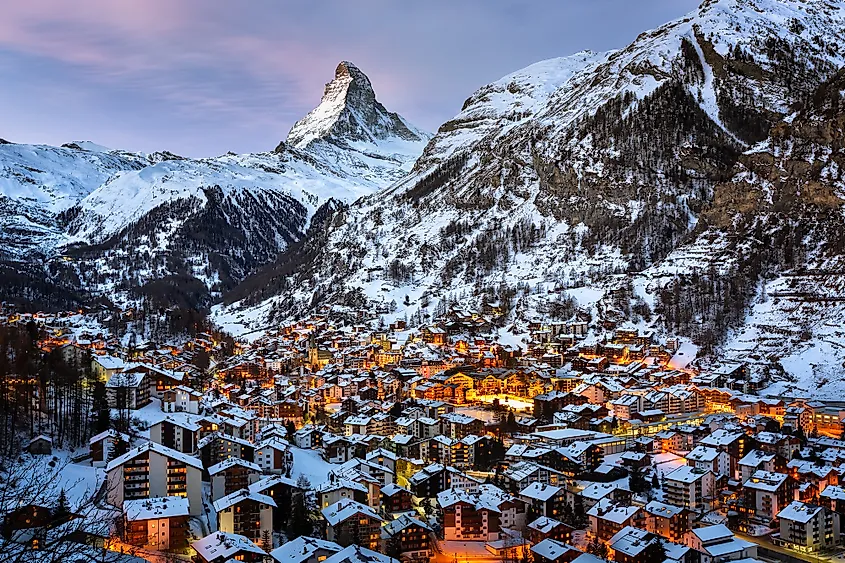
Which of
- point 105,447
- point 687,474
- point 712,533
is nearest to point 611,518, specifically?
point 712,533

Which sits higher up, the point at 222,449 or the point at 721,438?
the point at 222,449

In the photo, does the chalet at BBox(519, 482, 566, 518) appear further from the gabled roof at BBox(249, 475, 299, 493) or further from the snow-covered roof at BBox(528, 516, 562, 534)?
the gabled roof at BBox(249, 475, 299, 493)

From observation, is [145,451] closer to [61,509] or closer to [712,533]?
[61,509]

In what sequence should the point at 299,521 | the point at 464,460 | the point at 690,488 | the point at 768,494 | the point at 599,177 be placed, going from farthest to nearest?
the point at 599,177, the point at 464,460, the point at 690,488, the point at 768,494, the point at 299,521

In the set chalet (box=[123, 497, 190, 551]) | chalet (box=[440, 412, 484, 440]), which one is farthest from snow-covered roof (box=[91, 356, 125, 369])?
chalet (box=[123, 497, 190, 551])

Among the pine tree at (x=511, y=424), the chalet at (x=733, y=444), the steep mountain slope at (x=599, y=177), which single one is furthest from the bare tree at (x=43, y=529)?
the steep mountain slope at (x=599, y=177)

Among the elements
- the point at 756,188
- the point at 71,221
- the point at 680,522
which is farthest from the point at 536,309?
the point at 71,221

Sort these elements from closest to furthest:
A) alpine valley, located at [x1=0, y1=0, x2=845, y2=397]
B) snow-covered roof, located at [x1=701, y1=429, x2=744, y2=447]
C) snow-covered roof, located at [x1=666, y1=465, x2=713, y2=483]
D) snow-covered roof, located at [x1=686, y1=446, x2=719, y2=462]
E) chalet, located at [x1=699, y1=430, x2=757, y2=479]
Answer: snow-covered roof, located at [x1=666, y1=465, x2=713, y2=483], snow-covered roof, located at [x1=686, y1=446, x2=719, y2=462], chalet, located at [x1=699, y1=430, x2=757, y2=479], snow-covered roof, located at [x1=701, y1=429, x2=744, y2=447], alpine valley, located at [x1=0, y1=0, x2=845, y2=397]
